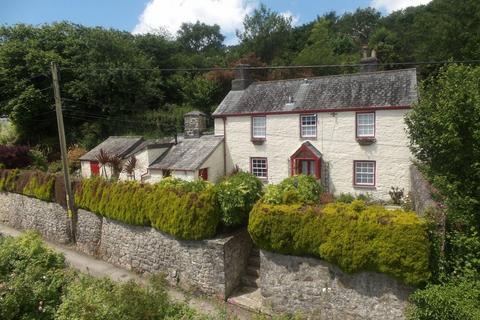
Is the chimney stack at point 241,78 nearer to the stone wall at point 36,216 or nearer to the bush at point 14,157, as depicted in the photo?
the stone wall at point 36,216

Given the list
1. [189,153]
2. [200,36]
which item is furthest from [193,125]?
[200,36]

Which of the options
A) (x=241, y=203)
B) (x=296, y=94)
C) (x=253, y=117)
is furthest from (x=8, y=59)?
(x=241, y=203)

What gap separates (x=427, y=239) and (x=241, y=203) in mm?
5665

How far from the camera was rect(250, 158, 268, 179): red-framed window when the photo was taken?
71.2 feet

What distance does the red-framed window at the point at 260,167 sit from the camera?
21.7 metres

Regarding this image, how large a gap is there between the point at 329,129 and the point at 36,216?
57.7 ft

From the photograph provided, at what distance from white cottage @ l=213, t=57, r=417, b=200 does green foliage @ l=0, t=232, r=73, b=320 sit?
13407 mm

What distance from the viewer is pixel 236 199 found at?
1155cm

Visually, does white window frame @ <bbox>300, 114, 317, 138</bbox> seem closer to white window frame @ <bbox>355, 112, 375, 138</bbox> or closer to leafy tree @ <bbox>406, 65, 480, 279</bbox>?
white window frame @ <bbox>355, 112, 375, 138</bbox>

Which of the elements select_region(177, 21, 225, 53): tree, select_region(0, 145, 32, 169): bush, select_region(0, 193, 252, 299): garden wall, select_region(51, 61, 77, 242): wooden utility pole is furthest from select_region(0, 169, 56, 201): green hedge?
select_region(177, 21, 225, 53): tree

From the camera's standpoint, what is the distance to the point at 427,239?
8.46 metres

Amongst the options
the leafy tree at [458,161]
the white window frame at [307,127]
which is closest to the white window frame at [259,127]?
the white window frame at [307,127]

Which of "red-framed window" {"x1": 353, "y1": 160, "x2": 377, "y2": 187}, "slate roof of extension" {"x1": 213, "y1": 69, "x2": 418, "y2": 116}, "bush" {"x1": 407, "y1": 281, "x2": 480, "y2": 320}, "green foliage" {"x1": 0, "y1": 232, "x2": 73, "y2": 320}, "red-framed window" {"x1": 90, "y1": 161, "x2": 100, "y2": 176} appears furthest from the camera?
"red-framed window" {"x1": 90, "y1": 161, "x2": 100, "y2": 176}

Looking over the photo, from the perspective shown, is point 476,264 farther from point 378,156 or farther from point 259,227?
point 378,156
